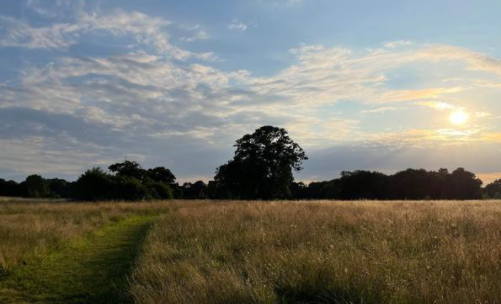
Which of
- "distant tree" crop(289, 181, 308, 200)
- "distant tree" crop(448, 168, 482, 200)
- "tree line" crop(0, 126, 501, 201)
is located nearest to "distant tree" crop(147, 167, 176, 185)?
"tree line" crop(0, 126, 501, 201)

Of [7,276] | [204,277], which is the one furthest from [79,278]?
[204,277]

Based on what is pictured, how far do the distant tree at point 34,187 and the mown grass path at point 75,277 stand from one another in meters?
108

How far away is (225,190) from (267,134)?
1114 cm

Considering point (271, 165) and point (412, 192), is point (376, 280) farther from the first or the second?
point (412, 192)

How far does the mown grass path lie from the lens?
22.2 ft

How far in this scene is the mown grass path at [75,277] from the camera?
6.78 meters

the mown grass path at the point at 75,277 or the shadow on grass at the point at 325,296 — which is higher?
the shadow on grass at the point at 325,296

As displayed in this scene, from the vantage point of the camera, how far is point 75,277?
840cm

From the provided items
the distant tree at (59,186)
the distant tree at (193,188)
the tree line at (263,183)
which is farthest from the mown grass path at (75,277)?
the distant tree at (59,186)

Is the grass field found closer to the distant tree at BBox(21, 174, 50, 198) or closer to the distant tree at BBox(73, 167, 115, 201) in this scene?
the distant tree at BBox(73, 167, 115, 201)

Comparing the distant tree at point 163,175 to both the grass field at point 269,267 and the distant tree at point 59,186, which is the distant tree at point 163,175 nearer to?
the distant tree at point 59,186

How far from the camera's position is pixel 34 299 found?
22.3 ft

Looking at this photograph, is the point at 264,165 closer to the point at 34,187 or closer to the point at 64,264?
the point at 64,264

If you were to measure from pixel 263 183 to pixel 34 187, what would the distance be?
78.9 metres
